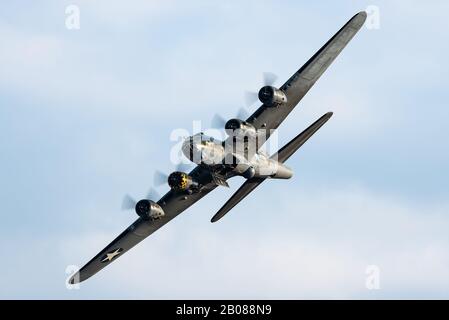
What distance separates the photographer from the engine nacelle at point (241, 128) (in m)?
62.3

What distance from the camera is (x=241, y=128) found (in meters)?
62.8

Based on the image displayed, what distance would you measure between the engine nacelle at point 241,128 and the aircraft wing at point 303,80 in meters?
1.67

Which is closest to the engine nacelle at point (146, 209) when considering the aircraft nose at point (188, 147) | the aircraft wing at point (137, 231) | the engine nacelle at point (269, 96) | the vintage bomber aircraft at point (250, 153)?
the vintage bomber aircraft at point (250, 153)

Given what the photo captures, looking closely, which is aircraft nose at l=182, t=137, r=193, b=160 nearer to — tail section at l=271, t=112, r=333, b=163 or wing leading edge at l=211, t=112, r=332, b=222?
wing leading edge at l=211, t=112, r=332, b=222

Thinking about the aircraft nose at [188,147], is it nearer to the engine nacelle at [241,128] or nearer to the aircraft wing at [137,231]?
the engine nacelle at [241,128]

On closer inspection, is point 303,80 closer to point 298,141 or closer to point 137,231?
point 298,141

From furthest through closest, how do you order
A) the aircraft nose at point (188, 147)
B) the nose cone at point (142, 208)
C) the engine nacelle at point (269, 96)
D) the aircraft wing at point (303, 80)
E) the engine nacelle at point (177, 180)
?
the nose cone at point (142, 208)
the aircraft wing at point (303, 80)
the engine nacelle at point (177, 180)
the engine nacelle at point (269, 96)
the aircraft nose at point (188, 147)

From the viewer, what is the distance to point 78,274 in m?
75.4

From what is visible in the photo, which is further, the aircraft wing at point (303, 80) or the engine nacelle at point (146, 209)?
the engine nacelle at point (146, 209)

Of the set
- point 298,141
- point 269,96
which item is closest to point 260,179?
point 298,141

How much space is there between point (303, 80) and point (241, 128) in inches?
257
